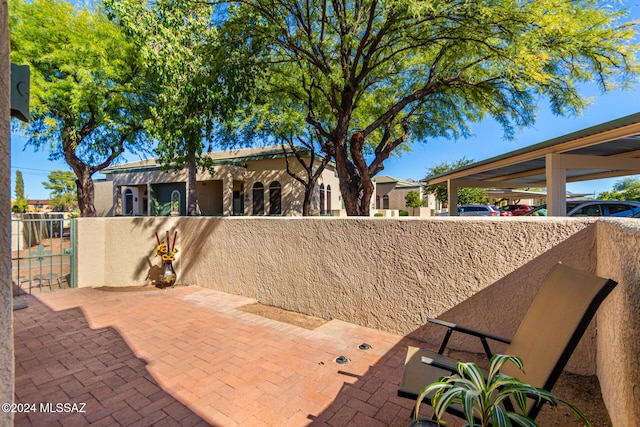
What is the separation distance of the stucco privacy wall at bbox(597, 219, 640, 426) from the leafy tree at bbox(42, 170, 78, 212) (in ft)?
181

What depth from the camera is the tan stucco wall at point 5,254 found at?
122 cm

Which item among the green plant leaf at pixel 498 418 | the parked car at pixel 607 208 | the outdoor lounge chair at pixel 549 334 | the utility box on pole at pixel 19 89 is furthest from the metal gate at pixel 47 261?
the parked car at pixel 607 208

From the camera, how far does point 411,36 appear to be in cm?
767

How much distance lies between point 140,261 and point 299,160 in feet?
33.4

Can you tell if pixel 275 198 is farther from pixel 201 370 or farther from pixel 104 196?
pixel 104 196

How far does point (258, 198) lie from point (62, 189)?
4380cm

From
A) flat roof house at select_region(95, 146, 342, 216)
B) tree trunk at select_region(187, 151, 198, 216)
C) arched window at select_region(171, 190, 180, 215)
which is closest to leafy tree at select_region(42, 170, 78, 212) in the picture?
flat roof house at select_region(95, 146, 342, 216)

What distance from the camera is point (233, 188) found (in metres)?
18.9

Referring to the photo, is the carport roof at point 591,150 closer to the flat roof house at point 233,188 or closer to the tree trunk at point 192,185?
the flat roof house at point 233,188

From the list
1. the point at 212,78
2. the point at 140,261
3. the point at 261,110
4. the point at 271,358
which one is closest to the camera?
the point at 271,358

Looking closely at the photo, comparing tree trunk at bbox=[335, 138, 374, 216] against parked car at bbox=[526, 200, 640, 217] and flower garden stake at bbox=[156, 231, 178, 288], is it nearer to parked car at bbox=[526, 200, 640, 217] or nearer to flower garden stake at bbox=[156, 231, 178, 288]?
flower garden stake at bbox=[156, 231, 178, 288]

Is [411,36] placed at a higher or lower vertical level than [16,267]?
higher

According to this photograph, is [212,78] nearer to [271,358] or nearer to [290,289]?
[290,289]

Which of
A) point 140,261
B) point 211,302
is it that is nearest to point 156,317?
point 211,302
